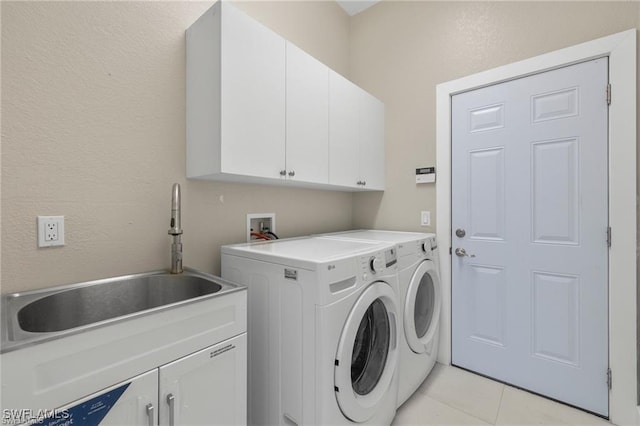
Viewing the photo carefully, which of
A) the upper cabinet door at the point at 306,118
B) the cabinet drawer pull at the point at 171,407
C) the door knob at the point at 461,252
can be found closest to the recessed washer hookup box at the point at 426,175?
the door knob at the point at 461,252

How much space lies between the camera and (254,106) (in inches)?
57.0

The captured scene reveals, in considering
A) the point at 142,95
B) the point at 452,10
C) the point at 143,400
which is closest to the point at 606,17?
the point at 452,10

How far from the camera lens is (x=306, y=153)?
5.74 feet

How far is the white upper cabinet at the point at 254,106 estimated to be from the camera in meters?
1.33

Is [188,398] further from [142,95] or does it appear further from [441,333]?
[441,333]

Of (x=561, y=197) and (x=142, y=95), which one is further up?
(x=142, y=95)

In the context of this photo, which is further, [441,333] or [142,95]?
[441,333]

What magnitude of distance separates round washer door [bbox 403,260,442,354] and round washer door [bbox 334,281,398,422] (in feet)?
1.12

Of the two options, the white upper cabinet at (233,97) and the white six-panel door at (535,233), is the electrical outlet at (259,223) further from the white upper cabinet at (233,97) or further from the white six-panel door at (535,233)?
the white six-panel door at (535,233)

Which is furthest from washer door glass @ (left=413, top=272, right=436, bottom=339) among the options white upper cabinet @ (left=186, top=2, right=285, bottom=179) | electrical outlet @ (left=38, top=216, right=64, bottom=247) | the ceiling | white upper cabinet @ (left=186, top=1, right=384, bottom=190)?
the ceiling

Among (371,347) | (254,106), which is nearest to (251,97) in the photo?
(254,106)

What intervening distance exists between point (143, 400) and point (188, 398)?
15 cm

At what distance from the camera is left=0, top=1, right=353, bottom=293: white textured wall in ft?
3.46

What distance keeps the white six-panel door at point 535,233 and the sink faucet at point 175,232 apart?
187cm
